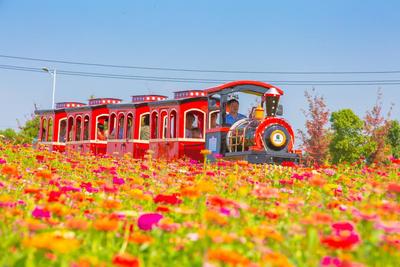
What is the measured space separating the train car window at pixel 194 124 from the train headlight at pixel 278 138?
13.9 feet

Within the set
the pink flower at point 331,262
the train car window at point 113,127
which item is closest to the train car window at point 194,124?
the train car window at point 113,127

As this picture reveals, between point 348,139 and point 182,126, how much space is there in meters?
22.0

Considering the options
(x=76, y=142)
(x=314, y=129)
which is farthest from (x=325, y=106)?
(x=76, y=142)

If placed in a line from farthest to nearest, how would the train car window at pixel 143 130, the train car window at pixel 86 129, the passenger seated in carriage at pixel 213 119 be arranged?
the train car window at pixel 86 129, the train car window at pixel 143 130, the passenger seated in carriage at pixel 213 119

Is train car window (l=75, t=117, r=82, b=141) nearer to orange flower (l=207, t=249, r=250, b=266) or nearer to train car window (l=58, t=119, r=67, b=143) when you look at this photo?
train car window (l=58, t=119, r=67, b=143)

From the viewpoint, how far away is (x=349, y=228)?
2.68 m

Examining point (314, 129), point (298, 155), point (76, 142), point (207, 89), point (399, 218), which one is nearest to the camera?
point (399, 218)

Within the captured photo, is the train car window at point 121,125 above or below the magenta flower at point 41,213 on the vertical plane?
above

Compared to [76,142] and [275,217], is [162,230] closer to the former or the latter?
[275,217]

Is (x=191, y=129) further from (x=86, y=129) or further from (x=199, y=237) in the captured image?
(x=199, y=237)

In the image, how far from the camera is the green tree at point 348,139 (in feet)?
121

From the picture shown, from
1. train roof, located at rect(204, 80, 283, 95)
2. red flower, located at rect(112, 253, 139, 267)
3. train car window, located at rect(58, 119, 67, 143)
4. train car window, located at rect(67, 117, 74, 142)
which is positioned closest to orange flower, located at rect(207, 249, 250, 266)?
red flower, located at rect(112, 253, 139, 267)

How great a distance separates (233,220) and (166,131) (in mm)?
16194

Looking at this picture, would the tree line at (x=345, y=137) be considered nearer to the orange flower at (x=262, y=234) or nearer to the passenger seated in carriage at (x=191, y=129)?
the passenger seated in carriage at (x=191, y=129)
